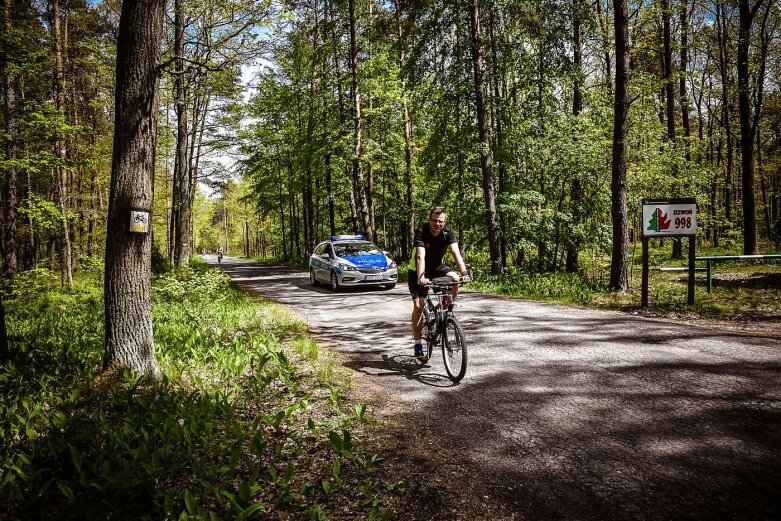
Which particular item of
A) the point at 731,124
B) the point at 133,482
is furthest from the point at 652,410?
the point at 731,124

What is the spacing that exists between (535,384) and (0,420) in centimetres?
551

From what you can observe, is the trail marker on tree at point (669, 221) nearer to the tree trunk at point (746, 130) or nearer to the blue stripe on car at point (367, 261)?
the blue stripe on car at point (367, 261)

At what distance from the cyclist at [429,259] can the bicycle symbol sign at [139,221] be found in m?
3.26

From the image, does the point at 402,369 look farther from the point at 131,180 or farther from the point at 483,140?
the point at 483,140

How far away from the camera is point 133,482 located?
9.45ft

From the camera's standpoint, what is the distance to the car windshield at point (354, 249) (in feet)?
48.6

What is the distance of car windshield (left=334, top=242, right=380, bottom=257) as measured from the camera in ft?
48.6

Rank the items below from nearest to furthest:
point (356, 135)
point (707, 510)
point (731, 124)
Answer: point (707, 510), point (356, 135), point (731, 124)

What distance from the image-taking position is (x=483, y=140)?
14.8 m

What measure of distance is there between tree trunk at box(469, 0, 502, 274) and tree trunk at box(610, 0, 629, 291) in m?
4.32

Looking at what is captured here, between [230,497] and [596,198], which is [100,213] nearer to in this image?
[230,497]

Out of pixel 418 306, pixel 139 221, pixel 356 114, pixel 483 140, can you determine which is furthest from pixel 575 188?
pixel 139 221

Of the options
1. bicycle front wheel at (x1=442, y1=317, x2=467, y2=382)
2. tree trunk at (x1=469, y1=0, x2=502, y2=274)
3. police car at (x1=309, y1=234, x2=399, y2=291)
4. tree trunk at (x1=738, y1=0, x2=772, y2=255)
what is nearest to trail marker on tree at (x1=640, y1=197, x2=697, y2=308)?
bicycle front wheel at (x1=442, y1=317, x2=467, y2=382)

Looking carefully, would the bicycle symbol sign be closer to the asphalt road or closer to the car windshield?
the asphalt road
